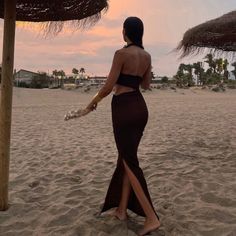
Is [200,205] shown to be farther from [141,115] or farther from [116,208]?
[141,115]

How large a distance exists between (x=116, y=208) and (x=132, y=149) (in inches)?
30.8

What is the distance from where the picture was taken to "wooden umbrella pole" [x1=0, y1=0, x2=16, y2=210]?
386 cm

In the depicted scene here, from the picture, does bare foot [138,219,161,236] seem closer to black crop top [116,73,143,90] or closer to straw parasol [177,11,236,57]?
black crop top [116,73,143,90]

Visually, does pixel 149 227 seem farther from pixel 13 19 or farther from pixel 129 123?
pixel 13 19

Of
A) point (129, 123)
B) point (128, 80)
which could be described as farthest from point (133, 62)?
point (129, 123)

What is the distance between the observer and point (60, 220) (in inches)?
151

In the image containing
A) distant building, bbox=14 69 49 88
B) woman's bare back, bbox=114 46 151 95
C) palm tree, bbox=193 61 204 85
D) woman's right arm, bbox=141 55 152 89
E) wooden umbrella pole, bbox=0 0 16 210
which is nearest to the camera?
woman's bare back, bbox=114 46 151 95

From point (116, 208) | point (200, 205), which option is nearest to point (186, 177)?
point (200, 205)

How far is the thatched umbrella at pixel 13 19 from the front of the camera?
387 centimetres

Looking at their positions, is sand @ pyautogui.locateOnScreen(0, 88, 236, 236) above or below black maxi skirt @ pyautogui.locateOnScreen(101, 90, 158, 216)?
below

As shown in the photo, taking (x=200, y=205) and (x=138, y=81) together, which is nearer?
(x=138, y=81)

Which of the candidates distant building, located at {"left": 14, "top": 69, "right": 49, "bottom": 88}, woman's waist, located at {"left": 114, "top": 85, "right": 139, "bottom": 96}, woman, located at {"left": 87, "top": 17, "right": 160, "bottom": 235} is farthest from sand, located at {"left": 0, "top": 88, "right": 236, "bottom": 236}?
distant building, located at {"left": 14, "top": 69, "right": 49, "bottom": 88}

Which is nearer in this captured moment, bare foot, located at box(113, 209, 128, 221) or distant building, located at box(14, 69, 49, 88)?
bare foot, located at box(113, 209, 128, 221)

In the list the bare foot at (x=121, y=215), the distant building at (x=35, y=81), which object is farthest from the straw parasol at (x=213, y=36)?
the distant building at (x=35, y=81)
